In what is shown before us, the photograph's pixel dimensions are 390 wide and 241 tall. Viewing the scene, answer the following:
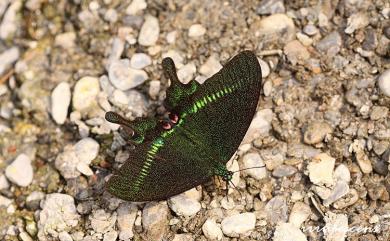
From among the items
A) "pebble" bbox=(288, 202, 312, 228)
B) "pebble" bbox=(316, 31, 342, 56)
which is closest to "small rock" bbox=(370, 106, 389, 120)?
"pebble" bbox=(316, 31, 342, 56)

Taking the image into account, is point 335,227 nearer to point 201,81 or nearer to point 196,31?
point 201,81

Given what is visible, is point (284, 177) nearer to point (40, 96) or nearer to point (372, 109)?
point (372, 109)

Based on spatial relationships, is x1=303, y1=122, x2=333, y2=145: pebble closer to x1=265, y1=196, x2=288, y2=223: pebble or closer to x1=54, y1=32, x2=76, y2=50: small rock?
x1=265, y1=196, x2=288, y2=223: pebble

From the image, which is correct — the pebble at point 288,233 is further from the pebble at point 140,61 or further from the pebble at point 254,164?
the pebble at point 140,61

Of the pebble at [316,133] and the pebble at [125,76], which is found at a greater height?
the pebble at [125,76]

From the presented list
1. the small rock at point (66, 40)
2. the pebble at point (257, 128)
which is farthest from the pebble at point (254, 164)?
the small rock at point (66, 40)

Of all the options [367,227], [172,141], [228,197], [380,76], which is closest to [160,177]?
[172,141]
